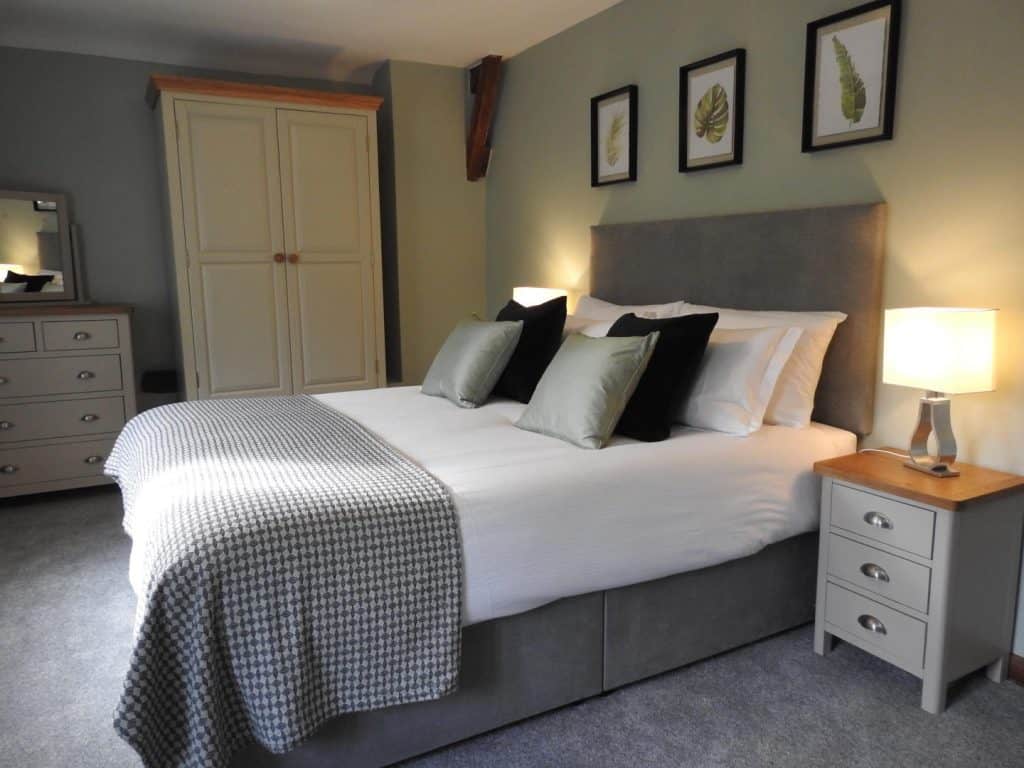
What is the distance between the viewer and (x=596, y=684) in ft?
6.44

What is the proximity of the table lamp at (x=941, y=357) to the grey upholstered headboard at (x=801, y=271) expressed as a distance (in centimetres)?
33

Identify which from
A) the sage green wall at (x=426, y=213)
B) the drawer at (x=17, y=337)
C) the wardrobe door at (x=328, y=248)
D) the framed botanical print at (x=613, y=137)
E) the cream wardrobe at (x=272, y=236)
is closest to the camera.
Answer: the framed botanical print at (x=613, y=137)

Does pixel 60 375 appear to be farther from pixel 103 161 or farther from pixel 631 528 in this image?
pixel 631 528

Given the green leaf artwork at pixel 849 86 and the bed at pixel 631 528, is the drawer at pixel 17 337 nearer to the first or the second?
the bed at pixel 631 528

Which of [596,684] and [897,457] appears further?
[897,457]

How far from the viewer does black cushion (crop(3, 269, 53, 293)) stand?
149 inches

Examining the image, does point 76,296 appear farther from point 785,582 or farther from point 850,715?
point 850,715

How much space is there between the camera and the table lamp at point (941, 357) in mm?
1903

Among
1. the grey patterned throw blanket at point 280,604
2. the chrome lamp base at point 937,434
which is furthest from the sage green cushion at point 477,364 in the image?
the chrome lamp base at point 937,434

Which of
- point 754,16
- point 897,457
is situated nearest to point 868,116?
point 754,16

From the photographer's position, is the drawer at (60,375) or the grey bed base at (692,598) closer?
the grey bed base at (692,598)

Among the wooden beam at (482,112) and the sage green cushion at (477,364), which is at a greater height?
the wooden beam at (482,112)

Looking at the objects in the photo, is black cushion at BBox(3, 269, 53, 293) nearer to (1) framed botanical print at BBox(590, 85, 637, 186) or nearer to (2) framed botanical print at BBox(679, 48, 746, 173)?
(1) framed botanical print at BBox(590, 85, 637, 186)

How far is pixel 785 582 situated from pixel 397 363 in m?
2.83
